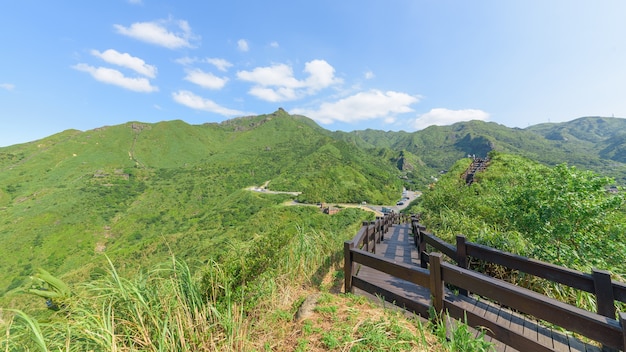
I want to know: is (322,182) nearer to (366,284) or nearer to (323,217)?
(323,217)

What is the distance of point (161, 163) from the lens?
417 feet

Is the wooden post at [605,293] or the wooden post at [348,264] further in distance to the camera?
the wooden post at [348,264]

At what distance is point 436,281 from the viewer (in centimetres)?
261

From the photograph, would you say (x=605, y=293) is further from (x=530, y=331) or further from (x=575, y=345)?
(x=530, y=331)

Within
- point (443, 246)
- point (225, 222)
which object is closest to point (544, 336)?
point (443, 246)

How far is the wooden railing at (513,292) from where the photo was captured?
5.74ft

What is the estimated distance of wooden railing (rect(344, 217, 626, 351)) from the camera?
1750 millimetres

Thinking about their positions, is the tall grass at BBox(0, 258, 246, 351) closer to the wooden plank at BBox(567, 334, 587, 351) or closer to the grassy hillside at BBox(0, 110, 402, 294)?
the wooden plank at BBox(567, 334, 587, 351)

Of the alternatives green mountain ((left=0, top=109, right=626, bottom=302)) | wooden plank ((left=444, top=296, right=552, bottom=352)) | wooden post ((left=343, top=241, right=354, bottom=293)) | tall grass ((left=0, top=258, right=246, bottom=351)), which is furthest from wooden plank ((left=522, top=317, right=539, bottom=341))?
green mountain ((left=0, top=109, right=626, bottom=302))

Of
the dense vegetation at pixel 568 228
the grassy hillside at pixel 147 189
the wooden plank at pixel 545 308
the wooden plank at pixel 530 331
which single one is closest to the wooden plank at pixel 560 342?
the wooden plank at pixel 530 331

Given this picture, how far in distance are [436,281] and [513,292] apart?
665mm

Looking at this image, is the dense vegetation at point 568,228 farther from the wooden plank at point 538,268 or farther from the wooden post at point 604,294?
the wooden post at point 604,294

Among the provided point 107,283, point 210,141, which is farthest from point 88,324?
point 210,141

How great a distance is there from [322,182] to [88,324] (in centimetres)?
9224
